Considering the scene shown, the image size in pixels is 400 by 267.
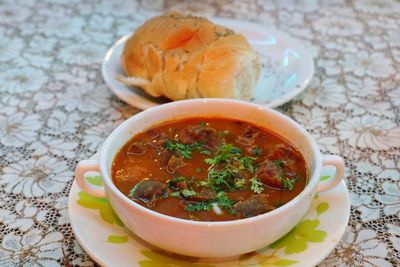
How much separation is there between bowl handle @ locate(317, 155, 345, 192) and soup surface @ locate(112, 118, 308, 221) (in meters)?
0.05

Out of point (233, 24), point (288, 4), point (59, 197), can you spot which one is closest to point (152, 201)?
point (59, 197)

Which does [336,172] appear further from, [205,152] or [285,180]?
[205,152]

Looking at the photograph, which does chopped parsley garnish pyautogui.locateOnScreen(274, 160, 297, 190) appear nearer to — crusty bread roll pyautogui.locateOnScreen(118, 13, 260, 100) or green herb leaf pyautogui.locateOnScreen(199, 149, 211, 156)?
green herb leaf pyautogui.locateOnScreen(199, 149, 211, 156)

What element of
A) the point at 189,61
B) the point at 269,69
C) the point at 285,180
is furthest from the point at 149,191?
the point at 269,69

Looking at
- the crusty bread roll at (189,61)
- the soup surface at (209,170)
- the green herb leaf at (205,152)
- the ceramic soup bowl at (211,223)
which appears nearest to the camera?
the ceramic soup bowl at (211,223)

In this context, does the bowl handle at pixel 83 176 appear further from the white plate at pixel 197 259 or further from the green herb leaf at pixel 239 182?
the green herb leaf at pixel 239 182

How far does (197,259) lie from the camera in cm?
116

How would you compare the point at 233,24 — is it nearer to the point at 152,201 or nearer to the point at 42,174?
the point at 42,174

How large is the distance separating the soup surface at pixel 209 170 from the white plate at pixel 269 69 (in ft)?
1.20

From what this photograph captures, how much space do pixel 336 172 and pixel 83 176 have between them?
1.86 ft

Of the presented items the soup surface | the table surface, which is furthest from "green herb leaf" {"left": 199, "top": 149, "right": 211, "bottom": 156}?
the table surface

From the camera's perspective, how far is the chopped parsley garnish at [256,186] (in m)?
1.21

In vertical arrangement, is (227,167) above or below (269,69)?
above

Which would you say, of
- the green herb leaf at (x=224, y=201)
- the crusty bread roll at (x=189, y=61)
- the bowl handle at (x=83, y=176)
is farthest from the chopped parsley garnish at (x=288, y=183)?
the crusty bread roll at (x=189, y=61)
